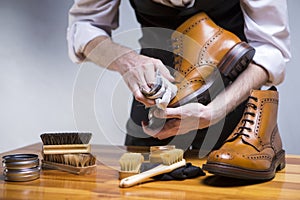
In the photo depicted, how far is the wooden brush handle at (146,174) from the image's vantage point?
70cm

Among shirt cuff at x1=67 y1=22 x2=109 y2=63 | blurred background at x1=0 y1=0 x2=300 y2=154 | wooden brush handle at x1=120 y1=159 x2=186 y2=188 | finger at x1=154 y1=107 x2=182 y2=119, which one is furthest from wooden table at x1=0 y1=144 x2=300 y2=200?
blurred background at x1=0 y1=0 x2=300 y2=154

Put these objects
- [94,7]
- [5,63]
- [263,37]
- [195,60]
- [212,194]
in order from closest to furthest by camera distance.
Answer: [212,194]
[195,60]
[263,37]
[94,7]
[5,63]

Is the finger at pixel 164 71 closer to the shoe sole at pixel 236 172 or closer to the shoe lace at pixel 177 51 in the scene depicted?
the shoe lace at pixel 177 51

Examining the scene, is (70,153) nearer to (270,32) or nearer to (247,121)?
(247,121)

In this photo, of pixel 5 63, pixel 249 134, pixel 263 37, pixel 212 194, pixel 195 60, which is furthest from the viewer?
pixel 5 63

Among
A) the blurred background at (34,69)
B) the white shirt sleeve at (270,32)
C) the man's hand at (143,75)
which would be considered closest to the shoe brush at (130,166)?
the man's hand at (143,75)

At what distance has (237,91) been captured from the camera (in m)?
0.94

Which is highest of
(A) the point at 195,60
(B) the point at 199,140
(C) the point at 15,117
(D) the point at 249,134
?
(A) the point at 195,60

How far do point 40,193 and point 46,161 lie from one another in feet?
0.54

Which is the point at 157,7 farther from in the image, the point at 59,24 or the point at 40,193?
the point at 59,24

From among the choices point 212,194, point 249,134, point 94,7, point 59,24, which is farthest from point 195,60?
point 59,24

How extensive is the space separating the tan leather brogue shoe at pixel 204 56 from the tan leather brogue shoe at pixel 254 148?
93mm

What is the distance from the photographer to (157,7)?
1.06 metres

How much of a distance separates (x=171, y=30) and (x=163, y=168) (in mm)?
362
